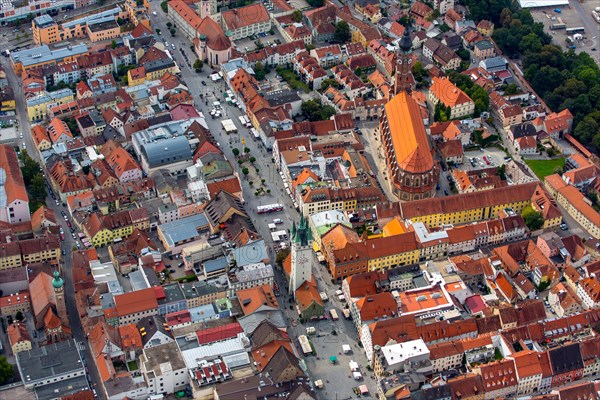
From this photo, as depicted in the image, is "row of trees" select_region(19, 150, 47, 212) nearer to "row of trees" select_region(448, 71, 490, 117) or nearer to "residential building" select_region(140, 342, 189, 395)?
"residential building" select_region(140, 342, 189, 395)

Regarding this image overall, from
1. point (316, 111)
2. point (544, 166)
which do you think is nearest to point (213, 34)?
point (316, 111)

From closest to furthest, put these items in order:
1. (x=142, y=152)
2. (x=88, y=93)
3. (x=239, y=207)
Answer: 1. (x=239, y=207)
2. (x=142, y=152)
3. (x=88, y=93)

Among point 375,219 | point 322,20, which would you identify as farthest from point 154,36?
point 375,219

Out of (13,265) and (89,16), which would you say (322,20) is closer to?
(89,16)

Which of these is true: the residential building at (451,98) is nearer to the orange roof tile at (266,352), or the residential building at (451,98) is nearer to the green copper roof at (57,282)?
the orange roof tile at (266,352)

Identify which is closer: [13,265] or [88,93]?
[13,265]

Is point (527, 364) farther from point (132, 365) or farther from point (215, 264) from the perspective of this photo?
point (132, 365)

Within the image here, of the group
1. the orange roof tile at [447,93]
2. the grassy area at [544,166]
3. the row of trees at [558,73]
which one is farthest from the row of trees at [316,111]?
the row of trees at [558,73]
